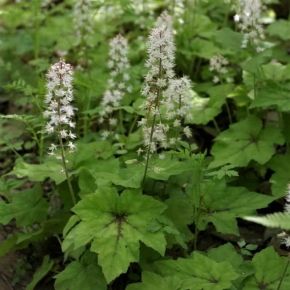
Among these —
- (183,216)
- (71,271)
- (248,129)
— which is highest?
(248,129)

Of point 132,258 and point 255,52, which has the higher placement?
point 255,52

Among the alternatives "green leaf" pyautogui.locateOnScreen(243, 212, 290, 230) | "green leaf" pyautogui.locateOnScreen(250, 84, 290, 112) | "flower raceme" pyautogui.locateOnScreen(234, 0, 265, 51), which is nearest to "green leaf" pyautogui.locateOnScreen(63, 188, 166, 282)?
"green leaf" pyautogui.locateOnScreen(243, 212, 290, 230)

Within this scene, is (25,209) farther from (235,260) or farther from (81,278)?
(235,260)

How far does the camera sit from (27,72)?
5.61 meters

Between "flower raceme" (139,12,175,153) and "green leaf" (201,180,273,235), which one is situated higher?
"flower raceme" (139,12,175,153)

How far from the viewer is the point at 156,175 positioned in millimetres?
3391

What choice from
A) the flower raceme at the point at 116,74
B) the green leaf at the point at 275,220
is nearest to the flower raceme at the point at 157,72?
the flower raceme at the point at 116,74

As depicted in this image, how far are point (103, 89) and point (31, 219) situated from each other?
148 centimetres

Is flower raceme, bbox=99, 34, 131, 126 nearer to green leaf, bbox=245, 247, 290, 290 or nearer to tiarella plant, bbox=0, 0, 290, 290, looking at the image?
tiarella plant, bbox=0, 0, 290, 290

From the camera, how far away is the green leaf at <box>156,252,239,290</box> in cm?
291

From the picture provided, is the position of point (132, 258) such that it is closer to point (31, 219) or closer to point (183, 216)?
point (183, 216)

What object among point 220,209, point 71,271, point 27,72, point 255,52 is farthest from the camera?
point 27,72

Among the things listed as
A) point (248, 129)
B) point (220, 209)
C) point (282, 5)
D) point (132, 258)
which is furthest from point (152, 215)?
point (282, 5)

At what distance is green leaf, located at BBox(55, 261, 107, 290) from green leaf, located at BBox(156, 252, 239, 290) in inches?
13.7
